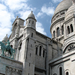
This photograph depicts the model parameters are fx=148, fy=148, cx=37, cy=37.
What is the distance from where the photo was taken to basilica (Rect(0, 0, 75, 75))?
29.1m

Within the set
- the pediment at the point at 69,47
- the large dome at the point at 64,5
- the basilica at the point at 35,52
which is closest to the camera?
the basilica at the point at 35,52

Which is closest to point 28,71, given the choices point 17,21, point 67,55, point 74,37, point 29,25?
point 67,55

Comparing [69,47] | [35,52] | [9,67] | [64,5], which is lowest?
[9,67]

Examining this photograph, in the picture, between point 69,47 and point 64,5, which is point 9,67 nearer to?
point 69,47

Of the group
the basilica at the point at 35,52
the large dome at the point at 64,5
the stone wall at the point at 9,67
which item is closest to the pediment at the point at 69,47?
the basilica at the point at 35,52

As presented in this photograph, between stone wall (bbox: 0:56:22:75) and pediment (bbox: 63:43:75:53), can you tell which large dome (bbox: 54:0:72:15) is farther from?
stone wall (bbox: 0:56:22:75)

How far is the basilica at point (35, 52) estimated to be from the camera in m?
29.1

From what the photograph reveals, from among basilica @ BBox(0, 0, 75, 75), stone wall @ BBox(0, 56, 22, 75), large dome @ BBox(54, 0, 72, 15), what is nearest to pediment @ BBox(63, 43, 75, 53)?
basilica @ BBox(0, 0, 75, 75)

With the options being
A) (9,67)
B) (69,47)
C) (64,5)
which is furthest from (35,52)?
(64,5)

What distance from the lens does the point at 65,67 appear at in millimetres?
29828

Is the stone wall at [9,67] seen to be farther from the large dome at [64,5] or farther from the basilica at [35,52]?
the large dome at [64,5]

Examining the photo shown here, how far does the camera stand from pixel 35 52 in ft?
115

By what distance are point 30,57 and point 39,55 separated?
4.25 m

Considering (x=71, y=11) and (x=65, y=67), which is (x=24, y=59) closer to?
(x=65, y=67)
